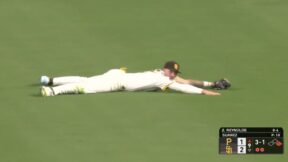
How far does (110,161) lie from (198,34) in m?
9.22

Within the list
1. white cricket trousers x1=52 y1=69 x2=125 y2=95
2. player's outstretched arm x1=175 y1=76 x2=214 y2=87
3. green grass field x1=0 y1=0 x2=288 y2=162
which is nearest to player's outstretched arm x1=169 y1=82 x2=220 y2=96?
green grass field x1=0 y1=0 x2=288 y2=162

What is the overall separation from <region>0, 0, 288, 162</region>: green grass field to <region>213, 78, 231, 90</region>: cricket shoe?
228 mm

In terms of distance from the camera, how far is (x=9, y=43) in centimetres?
3869

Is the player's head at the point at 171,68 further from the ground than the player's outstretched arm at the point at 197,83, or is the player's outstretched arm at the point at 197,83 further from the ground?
the player's head at the point at 171,68

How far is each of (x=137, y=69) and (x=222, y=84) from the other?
7.93 ft

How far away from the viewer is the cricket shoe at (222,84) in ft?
115

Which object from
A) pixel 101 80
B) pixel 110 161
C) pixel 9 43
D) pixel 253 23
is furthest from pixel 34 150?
pixel 253 23

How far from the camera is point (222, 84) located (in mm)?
35188

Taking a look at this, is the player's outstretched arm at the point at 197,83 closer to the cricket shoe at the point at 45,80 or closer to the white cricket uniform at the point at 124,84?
the white cricket uniform at the point at 124,84

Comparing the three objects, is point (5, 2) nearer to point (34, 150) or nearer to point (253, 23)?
point (253, 23)

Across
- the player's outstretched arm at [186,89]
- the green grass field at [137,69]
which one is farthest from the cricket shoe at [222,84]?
the player's outstretched arm at [186,89]

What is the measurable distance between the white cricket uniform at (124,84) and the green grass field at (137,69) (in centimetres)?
21
